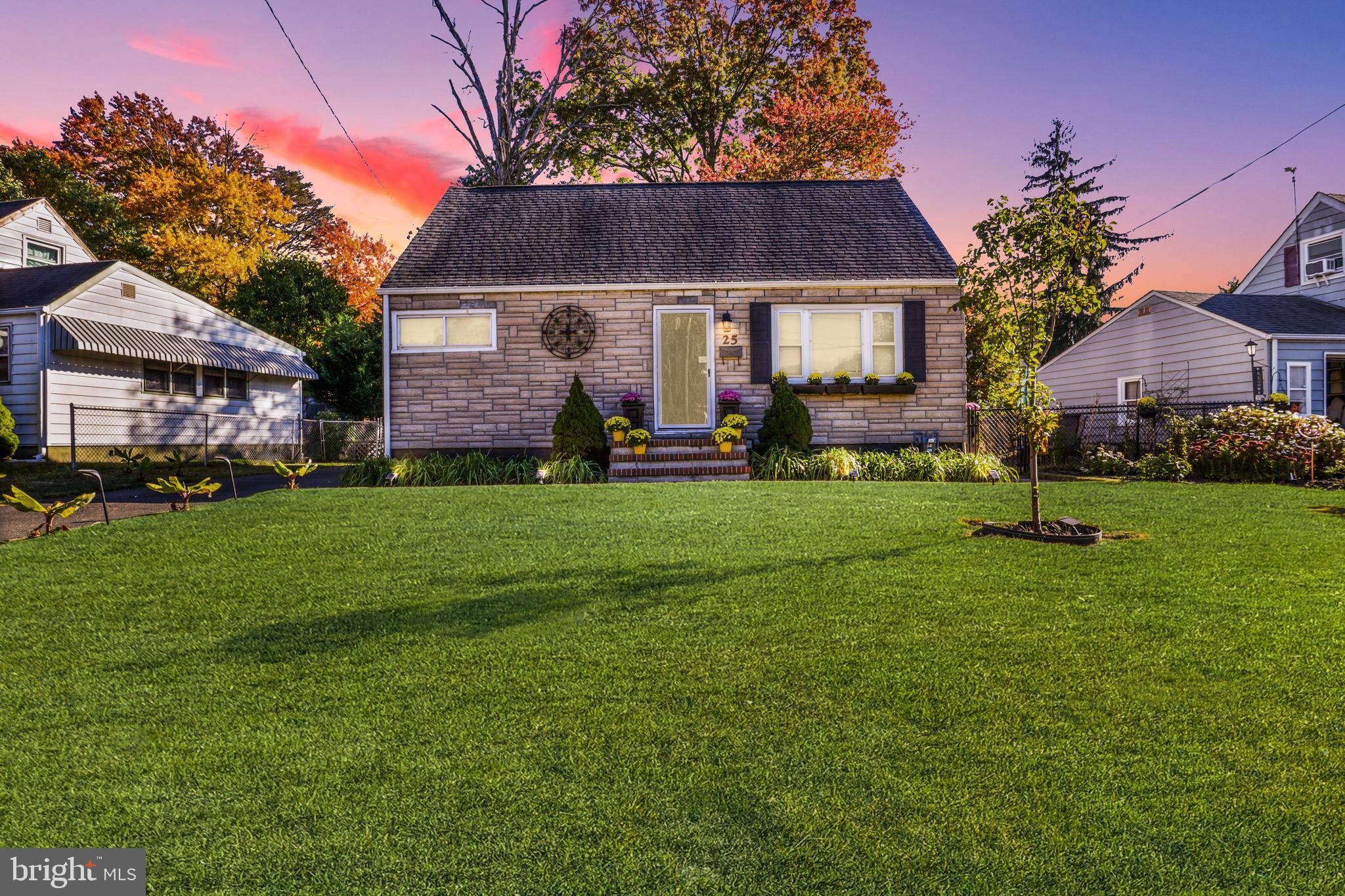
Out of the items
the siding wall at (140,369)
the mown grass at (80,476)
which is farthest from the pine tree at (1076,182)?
the mown grass at (80,476)

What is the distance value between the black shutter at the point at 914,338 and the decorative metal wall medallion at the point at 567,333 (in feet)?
17.1

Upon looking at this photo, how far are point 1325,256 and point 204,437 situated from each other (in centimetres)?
2774

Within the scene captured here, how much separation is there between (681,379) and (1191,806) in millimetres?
10764

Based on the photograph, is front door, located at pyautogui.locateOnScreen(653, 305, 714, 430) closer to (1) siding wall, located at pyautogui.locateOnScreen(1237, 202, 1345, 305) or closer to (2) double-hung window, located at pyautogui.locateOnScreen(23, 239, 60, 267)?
(1) siding wall, located at pyautogui.locateOnScreen(1237, 202, 1345, 305)

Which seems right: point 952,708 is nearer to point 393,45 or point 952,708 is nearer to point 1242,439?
point 1242,439

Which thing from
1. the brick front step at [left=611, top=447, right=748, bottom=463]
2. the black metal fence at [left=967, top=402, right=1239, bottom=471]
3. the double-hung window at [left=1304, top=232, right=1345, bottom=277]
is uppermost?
the double-hung window at [left=1304, top=232, right=1345, bottom=277]

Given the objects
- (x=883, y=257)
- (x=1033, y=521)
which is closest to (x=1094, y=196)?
(x=883, y=257)

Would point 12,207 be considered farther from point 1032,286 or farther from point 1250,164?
point 1250,164

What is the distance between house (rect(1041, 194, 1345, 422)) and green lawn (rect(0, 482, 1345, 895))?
40.7 feet

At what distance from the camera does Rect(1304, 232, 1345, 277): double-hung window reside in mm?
16391

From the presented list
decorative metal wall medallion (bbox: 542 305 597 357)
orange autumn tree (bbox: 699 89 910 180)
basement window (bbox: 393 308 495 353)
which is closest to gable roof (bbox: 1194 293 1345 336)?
orange autumn tree (bbox: 699 89 910 180)

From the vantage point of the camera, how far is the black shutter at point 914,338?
1170 cm

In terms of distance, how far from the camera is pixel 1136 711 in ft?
8.37

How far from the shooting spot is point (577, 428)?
1075 cm
